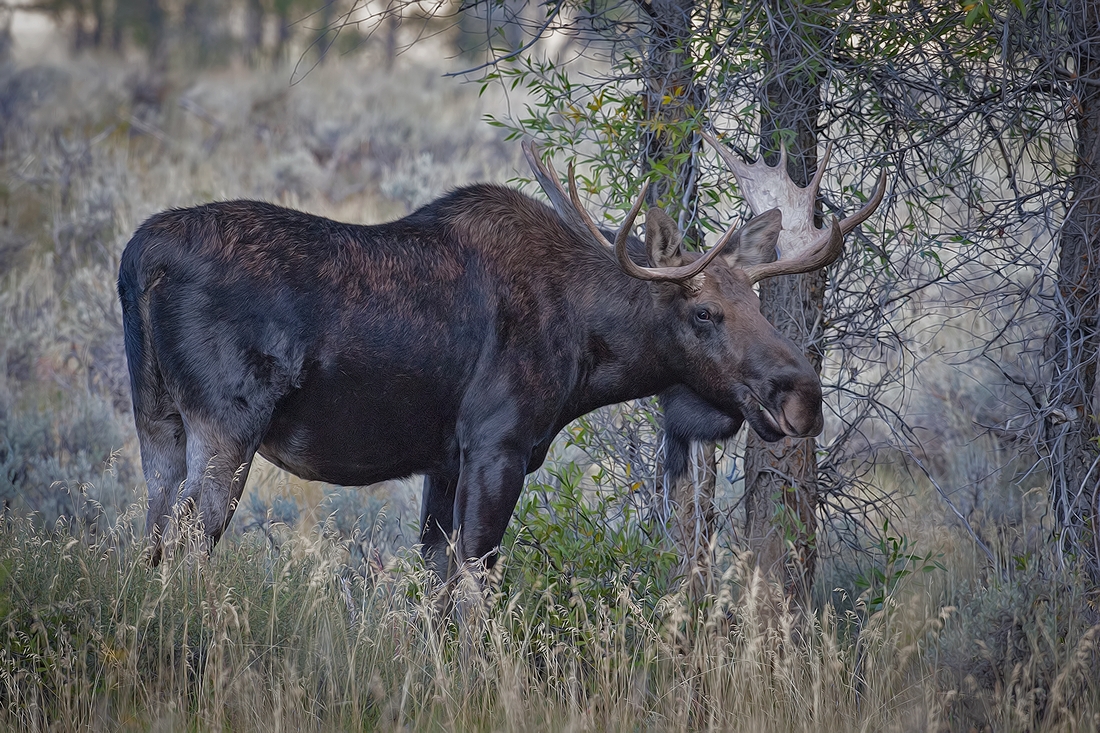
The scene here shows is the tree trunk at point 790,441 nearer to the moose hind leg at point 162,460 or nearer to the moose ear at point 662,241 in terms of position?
the moose ear at point 662,241

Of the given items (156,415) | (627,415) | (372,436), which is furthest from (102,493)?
(627,415)

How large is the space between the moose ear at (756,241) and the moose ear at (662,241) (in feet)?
1.02

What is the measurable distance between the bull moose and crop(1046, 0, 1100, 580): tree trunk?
1028 mm

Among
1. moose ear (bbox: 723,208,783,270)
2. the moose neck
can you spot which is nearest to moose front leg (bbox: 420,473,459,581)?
the moose neck

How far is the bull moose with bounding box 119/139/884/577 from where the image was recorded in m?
4.14

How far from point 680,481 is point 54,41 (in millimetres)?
24880

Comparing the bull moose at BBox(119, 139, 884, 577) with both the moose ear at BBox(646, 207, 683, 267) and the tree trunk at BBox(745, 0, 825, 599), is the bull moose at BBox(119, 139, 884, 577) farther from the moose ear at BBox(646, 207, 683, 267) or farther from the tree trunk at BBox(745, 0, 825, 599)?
the tree trunk at BBox(745, 0, 825, 599)

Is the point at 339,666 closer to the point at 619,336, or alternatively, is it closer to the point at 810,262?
the point at 619,336

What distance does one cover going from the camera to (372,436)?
446 centimetres

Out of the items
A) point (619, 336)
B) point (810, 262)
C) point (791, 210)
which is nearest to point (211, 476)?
point (619, 336)

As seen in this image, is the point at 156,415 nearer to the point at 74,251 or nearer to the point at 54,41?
the point at 74,251

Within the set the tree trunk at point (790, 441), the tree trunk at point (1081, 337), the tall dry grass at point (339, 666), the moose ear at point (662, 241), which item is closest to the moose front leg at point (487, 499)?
the tall dry grass at point (339, 666)

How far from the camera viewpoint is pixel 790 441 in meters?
5.04

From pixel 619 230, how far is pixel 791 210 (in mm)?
1017
